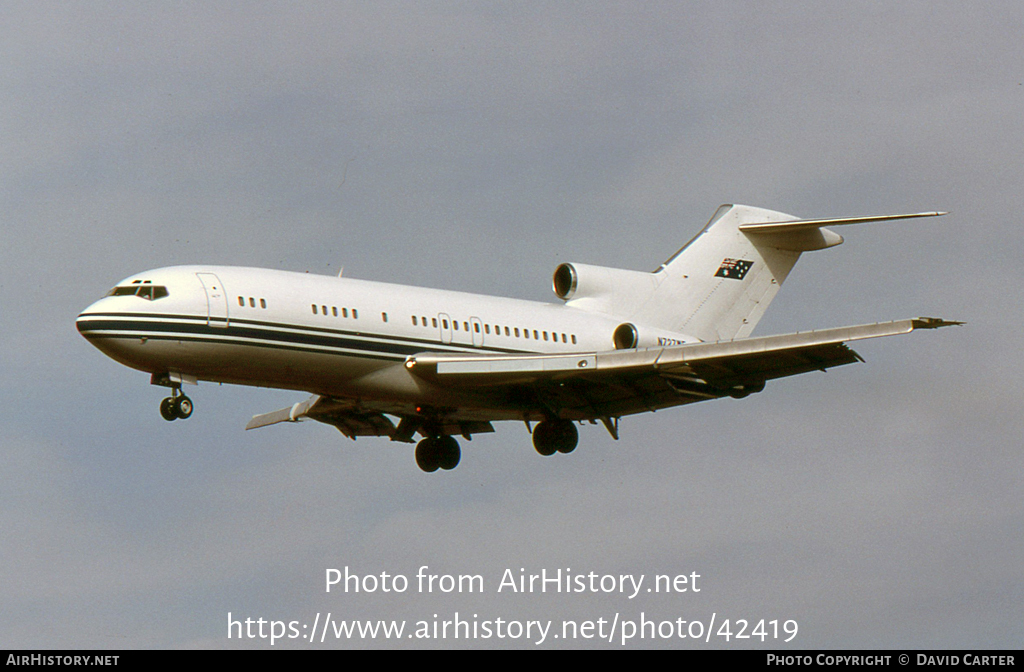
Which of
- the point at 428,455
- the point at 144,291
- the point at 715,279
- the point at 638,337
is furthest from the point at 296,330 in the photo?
the point at 715,279

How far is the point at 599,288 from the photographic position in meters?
35.0

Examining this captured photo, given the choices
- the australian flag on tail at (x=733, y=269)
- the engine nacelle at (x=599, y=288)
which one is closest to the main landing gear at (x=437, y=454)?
the engine nacelle at (x=599, y=288)

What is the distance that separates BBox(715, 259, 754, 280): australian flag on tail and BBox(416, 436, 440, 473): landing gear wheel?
8461 millimetres

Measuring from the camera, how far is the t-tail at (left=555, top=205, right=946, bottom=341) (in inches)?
1383

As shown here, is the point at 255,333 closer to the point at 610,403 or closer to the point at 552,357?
the point at 552,357

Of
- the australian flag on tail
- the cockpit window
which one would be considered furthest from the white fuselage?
the australian flag on tail

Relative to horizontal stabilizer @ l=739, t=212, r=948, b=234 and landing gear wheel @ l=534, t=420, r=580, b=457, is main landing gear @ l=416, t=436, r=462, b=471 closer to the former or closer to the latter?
landing gear wheel @ l=534, t=420, r=580, b=457

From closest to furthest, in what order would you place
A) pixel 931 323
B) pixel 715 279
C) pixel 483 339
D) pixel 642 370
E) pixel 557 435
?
pixel 931 323
pixel 642 370
pixel 483 339
pixel 557 435
pixel 715 279

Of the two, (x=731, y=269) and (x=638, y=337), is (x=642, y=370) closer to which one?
(x=638, y=337)

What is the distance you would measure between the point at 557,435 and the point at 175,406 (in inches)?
366

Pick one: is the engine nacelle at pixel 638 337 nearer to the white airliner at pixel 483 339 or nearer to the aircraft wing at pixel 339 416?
the white airliner at pixel 483 339

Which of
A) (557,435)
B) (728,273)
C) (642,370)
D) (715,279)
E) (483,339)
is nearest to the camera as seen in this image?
(642,370)

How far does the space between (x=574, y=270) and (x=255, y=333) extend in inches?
370

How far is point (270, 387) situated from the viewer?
1152 inches
